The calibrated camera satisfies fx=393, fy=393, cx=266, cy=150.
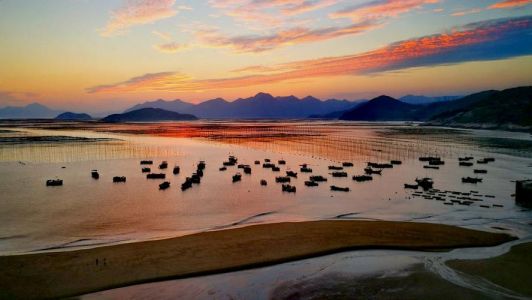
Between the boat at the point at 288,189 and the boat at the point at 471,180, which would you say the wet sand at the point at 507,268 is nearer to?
the boat at the point at 288,189

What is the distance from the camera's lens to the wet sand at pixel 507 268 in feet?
66.6

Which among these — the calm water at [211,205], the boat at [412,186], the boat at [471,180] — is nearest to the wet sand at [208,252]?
the calm water at [211,205]

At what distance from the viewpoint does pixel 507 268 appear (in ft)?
73.5

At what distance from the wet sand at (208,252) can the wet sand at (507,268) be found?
2678mm

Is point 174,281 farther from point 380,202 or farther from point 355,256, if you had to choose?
point 380,202

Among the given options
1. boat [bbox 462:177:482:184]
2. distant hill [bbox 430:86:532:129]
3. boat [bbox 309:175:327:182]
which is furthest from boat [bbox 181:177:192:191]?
distant hill [bbox 430:86:532:129]

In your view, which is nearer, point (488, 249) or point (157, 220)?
point (488, 249)

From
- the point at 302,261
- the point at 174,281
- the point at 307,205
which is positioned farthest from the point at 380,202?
the point at 174,281

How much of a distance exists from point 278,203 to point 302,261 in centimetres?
1803

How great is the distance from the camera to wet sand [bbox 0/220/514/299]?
2070cm

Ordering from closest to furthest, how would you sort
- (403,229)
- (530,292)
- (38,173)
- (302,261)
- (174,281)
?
1. (530,292)
2. (174,281)
3. (302,261)
4. (403,229)
5. (38,173)

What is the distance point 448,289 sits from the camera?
785 inches

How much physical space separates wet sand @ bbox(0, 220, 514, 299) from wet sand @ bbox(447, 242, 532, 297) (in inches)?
105

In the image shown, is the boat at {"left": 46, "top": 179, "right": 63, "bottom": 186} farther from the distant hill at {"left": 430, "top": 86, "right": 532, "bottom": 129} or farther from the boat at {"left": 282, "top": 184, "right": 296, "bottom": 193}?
the distant hill at {"left": 430, "top": 86, "right": 532, "bottom": 129}
